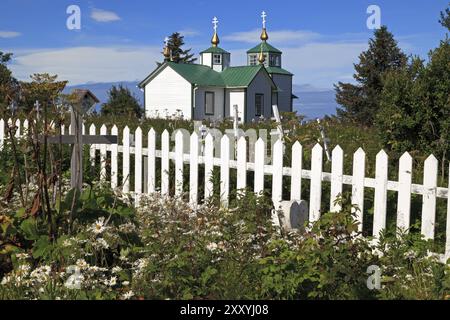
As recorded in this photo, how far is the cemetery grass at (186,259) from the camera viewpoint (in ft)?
11.5

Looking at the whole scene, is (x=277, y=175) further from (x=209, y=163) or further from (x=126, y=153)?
(x=126, y=153)

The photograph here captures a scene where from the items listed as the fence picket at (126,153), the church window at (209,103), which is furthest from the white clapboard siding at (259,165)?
the church window at (209,103)

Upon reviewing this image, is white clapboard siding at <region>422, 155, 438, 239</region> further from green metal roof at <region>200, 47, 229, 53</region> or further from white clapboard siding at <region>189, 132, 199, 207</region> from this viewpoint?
green metal roof at <region>200, 47, 229, 53</region>

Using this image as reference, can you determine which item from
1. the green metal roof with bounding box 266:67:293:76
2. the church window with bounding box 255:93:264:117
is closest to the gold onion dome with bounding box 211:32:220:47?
the green metal roof with bounding box 266:67:293:76

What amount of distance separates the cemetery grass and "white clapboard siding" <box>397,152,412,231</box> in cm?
40

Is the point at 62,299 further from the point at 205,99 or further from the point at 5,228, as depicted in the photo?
the point at 205,99

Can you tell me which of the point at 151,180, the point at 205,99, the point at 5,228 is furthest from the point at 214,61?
the point at 5,228

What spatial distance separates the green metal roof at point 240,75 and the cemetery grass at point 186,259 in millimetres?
34517

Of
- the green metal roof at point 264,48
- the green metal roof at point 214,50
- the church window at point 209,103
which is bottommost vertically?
the church window at point 209,103

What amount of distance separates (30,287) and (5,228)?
61 cm

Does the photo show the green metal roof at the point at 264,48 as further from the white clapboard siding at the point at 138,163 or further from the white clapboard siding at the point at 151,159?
the white clapboard siding at the point at 151,159

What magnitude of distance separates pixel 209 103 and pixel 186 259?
35.3 meters

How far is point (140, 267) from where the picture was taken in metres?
3.74

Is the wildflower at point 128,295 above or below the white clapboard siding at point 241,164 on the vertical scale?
below
